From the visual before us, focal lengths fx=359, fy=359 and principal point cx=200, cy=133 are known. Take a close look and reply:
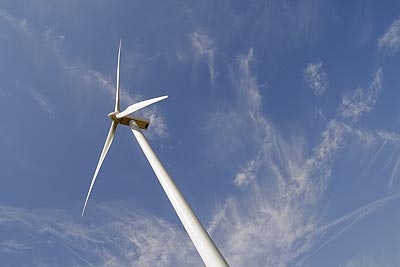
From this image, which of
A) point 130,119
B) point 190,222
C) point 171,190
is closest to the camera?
point 190,222

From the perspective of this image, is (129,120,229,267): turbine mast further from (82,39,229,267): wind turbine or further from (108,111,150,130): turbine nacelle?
(108,111,150,130): turbine nacelle

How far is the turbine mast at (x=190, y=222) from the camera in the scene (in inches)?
694

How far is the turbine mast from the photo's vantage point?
17634 millimetres

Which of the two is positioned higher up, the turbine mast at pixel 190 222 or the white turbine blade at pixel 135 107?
the white turbine blade at pixel 135 107

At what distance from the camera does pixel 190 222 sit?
2048 cm

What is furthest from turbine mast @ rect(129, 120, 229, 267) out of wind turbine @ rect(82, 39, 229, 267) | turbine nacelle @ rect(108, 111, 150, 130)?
turbine nacelle @ rect(108, 111, 150, 130)

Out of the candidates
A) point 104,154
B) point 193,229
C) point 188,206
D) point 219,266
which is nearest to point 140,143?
point 104,154

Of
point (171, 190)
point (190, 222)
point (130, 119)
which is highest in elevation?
point (130, 119)

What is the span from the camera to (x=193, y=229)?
19891mm

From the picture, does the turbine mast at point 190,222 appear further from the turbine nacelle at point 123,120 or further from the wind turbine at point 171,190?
the turbine nacelle at point 123,120

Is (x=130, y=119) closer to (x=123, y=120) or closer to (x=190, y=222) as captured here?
(x=123, y=120)

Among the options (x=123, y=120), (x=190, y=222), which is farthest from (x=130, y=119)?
(x=190, y=222)

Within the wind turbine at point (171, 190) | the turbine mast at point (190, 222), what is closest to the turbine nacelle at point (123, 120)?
the wind turbine at point (171, 190)

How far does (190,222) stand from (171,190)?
12.0ft
